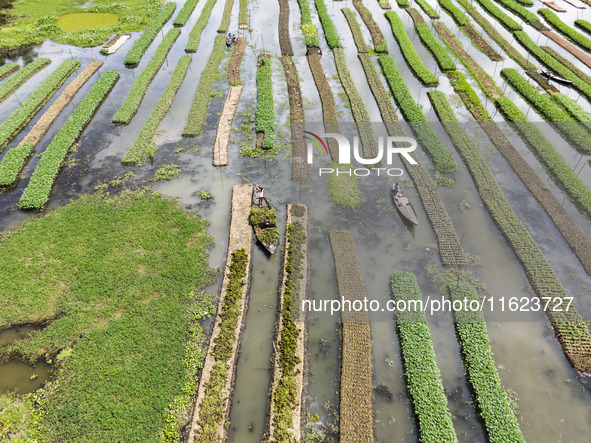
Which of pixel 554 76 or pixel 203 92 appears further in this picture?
pixel 554 76

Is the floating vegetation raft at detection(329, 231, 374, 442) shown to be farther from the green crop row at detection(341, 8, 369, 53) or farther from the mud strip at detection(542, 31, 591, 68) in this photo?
the mud strip at detection(542, 31, 591, 68)

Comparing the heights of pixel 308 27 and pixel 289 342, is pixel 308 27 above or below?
above

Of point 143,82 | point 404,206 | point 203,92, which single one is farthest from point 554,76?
point 143,82

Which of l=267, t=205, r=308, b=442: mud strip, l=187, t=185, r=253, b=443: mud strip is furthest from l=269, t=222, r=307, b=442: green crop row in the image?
l=187, t=185, r=253, b=443: mud strip

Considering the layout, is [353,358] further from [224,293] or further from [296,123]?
[296,123]

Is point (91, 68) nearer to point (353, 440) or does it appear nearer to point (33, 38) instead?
point (33, 38)

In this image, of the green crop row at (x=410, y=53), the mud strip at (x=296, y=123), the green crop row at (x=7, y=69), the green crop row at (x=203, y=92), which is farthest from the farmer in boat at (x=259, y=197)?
the green crop row at (x=7, y=69)
